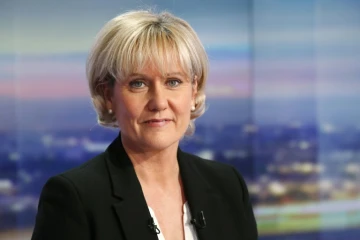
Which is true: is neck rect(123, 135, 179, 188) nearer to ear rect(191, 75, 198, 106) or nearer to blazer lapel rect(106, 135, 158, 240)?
blazer lapel rect(106, 135, 158, 240)

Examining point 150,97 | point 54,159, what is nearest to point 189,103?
point 150,97

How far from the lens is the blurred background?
3.91 meters

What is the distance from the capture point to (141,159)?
82.5 inches

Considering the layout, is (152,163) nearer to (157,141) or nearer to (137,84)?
(157,141)

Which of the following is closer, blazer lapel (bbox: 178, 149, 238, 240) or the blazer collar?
the blazer collar

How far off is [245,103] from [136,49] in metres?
2.42

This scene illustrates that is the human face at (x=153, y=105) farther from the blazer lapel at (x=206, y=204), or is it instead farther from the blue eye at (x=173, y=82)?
the blazer lapel at (x=206, y=204)

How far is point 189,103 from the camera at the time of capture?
2088 mm

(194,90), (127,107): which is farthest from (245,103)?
(127,107)

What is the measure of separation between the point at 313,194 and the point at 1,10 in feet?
7.44

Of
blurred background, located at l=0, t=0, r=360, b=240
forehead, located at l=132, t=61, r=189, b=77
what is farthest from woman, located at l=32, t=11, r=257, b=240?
blurred background, located at l=0, t=0, r=360, b=240

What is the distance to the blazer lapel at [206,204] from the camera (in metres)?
2.13

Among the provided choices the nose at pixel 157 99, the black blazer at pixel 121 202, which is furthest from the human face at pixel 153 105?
the black blazer at pixel 121 202

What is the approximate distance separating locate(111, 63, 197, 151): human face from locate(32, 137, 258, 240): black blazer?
4.8 inches
